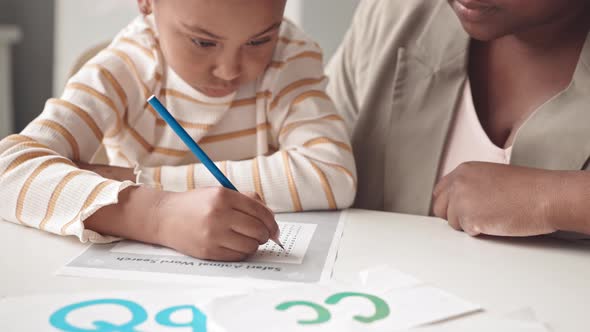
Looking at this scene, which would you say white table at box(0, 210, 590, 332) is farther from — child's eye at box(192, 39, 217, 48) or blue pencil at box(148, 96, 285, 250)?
child's eye at box(192, 39, 217, 48)

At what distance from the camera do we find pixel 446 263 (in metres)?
0.70

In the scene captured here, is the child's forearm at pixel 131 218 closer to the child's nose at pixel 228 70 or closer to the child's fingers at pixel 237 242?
the child's fingers at pixel 237 242

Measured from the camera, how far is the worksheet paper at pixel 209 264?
0.64m

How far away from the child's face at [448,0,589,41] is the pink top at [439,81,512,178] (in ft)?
0.55

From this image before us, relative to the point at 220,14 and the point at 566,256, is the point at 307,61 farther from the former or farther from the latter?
the point at 566,256

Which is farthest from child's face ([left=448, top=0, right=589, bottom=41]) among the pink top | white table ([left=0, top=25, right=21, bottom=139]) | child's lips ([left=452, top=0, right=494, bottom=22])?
white table ([left=0, top=25, right=21, bottom=139])

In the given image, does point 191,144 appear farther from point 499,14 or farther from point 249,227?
point 499,14

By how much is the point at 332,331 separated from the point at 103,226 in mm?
319

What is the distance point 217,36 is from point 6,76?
6.29 ft

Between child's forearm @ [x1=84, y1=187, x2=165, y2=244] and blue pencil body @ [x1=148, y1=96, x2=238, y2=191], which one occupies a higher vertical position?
blue pencil body @ [x1=148, y1=96, x2=238, y2=191]

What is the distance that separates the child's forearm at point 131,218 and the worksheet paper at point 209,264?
1 cm

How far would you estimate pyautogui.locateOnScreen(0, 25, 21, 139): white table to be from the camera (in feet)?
8.09

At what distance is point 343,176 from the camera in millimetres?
921

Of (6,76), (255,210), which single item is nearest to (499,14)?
(255,210)
